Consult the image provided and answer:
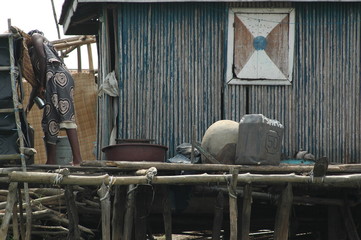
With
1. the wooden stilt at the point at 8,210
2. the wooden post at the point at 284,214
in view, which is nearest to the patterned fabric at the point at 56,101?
the wooden stilt at the point at 8,210

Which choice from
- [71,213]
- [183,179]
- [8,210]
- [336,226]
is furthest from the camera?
[336,226]

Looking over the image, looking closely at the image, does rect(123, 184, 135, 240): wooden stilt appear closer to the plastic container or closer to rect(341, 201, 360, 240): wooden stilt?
the plastic container

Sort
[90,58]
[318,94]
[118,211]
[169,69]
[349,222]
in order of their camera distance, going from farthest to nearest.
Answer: [90,58], [318,94], [169,69], [349,222], [118,211]

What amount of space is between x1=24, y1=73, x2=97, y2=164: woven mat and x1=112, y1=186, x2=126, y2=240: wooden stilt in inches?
290

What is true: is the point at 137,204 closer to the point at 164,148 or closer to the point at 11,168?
the point at 164,148

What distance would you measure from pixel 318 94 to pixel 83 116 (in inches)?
296

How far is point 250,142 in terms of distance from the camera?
12320mm

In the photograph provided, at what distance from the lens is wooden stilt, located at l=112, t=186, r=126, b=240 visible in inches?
489

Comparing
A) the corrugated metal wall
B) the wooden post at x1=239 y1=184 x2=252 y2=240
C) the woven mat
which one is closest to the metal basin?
the corrugated metal wall

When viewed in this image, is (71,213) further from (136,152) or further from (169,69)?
(169,69)

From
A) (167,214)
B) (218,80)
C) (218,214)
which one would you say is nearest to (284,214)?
(218,214)

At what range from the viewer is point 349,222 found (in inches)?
533

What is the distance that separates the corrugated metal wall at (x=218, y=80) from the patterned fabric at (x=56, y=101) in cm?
125

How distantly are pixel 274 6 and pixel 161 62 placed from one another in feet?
5.74
